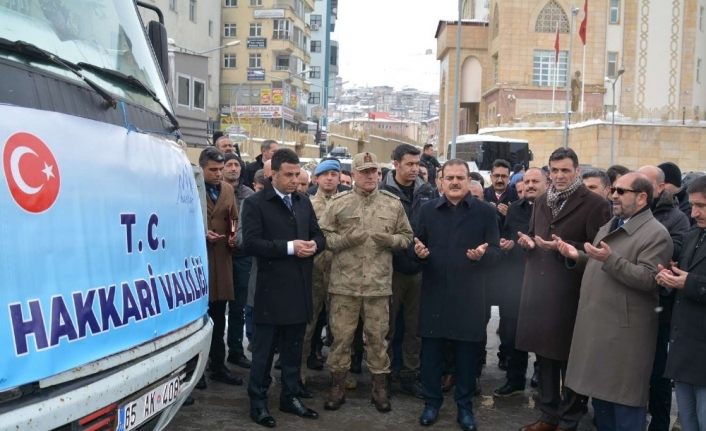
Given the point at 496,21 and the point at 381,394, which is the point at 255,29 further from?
the point at 381,394

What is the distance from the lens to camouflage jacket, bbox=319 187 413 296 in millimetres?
5977

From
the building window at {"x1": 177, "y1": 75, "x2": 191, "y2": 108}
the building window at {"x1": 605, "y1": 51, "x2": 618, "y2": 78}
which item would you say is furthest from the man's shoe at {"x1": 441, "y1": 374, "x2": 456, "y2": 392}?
the building window at {"x1": 605, "y1": 51, "x2": 618, "y2": 78}

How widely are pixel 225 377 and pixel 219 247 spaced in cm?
119

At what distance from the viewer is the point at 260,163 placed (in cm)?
1005

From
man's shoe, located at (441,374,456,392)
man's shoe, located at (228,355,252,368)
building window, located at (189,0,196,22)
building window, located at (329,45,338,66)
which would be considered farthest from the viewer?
building window, located at (329,45,338,66)

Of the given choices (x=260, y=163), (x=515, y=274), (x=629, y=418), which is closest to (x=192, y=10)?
(x=260, y=163)

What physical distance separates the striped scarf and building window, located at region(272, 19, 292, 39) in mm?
63576

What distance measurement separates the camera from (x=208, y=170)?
646 cm

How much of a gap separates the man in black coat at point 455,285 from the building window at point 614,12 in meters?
54.0

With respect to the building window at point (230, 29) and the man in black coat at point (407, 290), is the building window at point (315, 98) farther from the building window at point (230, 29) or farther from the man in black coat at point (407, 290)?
the man in black coat at point (407, 290)

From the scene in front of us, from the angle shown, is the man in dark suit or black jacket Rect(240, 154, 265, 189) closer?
the man in dark suit

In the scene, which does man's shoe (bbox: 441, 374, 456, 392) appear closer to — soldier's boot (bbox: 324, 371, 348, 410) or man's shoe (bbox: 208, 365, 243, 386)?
soldier's boot (bbox: 324, 371, 348, 410)

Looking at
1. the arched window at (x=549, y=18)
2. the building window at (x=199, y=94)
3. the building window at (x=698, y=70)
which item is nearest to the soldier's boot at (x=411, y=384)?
the building window at (x=199, y=94)

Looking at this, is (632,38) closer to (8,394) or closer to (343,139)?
(343,139)
